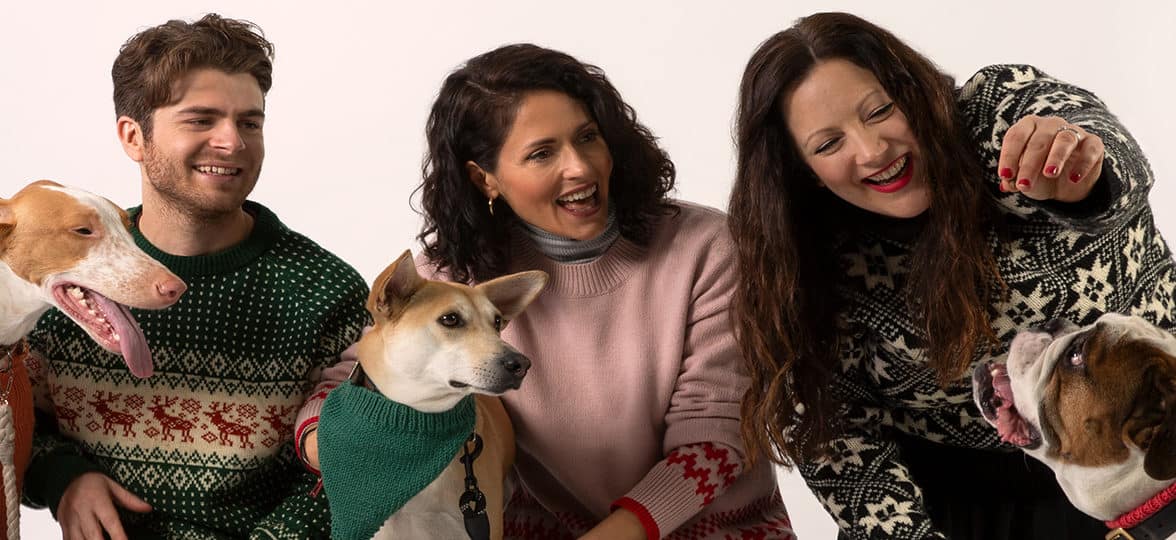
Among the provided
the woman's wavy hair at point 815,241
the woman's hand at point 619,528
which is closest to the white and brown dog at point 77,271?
the woman's hand at point 619,528

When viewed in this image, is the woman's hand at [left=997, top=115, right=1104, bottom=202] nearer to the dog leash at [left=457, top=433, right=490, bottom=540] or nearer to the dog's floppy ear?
the dog's floppy ear

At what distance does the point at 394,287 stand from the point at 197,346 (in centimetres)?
61

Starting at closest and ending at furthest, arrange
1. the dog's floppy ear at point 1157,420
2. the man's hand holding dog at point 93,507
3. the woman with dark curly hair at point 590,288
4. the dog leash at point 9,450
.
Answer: the dog's floppy ear at point 1157,420, the dog leash at point 9,450, the man's hand holding dog at point 93,507, the woman with dark curly hair at point 590,288

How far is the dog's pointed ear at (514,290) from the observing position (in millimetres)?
2209

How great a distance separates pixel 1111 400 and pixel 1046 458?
0.16 metres

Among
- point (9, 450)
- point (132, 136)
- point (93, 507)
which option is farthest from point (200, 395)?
point (132, 136)

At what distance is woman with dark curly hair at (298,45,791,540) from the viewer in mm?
2545

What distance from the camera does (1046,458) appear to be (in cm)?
206

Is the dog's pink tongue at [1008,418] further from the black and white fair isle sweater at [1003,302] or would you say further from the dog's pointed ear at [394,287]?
the dog's pointed ear at [394,287]

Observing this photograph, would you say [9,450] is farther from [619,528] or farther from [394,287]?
[619,528]

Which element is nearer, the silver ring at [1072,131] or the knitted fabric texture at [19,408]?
the silver ring at [1072,131]

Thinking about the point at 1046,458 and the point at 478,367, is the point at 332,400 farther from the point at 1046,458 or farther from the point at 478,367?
the point at 1046,458

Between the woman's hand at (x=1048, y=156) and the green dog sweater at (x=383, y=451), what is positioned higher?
the woman's hand at (x=1048, y=156)

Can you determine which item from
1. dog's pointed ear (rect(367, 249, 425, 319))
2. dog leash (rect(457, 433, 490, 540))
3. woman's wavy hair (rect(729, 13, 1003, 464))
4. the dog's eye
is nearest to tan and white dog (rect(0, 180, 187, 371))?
dog's pointed ear (rect(367, 249, 425, 319))
